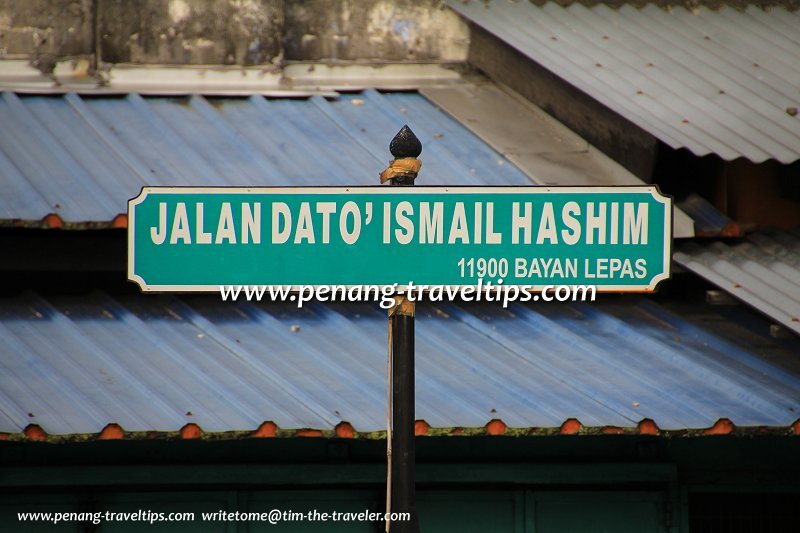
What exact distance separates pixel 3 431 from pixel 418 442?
7.37 ft

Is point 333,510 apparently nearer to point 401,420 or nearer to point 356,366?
point 356,366

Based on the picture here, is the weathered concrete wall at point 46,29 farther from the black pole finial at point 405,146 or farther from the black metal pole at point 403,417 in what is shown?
the black metal pole at point 403,417

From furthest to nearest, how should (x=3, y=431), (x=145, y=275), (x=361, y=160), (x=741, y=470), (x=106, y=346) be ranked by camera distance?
(x=361, y=160) < (x=741, y=470) < (x=106, y=346) < (x=3, y=431) < (x=145, y=275)

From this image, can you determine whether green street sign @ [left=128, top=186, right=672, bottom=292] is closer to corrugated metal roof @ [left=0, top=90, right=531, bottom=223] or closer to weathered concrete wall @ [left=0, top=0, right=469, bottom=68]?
corrugated metal roof @ [left=0, top=90, right=531, bottom=223]

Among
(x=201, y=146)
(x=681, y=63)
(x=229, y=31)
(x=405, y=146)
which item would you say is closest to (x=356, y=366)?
(x=201, y=146)

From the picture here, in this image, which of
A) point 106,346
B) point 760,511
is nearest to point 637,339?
point 760,511

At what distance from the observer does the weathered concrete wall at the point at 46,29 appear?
8.03 meters

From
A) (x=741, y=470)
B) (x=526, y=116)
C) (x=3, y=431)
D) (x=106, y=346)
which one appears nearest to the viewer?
(x=3, y=431)

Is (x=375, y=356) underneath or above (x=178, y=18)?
underneath

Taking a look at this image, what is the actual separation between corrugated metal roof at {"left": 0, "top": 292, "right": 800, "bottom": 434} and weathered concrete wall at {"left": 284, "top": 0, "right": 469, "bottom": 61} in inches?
95.4

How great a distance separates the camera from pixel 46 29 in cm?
807

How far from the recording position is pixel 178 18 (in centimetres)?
819

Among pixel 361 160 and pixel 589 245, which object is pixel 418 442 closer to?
pixel 361 160

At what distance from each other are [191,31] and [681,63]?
3.51 m
